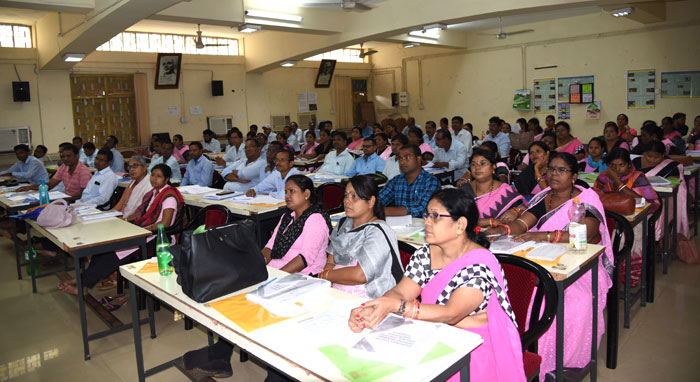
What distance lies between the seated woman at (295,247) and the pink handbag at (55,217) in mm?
1777

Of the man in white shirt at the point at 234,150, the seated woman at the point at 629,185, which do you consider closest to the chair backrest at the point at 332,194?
the seated woman at the point at 629,185

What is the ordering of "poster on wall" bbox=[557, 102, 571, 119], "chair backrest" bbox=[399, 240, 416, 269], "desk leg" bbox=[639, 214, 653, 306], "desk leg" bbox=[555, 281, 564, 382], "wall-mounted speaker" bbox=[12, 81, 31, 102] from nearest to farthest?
"desk leg" bbox=[555, 281, 564, 382], "chair backrest" bbox=[399, 240, 416, 269], "desk leg" bbox=[639, 214, 653, 306], "wall-mounted speaker" bbox=[12, 81, 31, 102], "poster on wall" bbox=[557, 102, 571, 119]

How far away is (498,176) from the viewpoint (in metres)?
5.47

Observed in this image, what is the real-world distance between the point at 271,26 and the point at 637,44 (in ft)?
25.0

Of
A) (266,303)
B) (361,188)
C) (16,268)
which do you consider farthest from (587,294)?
(16,268)

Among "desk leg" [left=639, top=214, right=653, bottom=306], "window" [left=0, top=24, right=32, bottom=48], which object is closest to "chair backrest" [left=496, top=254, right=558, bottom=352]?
"desk leg" [left=639, top=214, right=653, bottom=306]

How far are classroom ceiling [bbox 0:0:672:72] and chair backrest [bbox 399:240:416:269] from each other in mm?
5183

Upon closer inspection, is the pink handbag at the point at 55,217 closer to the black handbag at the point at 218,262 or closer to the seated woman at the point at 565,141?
the black handbag at the point at 218,262

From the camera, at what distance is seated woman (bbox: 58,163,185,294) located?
13.8 ft

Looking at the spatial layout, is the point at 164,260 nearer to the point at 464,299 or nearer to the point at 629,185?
the point at 464,299

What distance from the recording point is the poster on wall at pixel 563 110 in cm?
1196

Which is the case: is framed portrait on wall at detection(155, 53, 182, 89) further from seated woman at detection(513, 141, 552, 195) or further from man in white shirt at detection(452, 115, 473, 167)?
seated woman at detection(513, 141, 552, 195)

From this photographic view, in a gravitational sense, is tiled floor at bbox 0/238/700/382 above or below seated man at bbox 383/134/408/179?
below

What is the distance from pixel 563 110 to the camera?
12.0m
